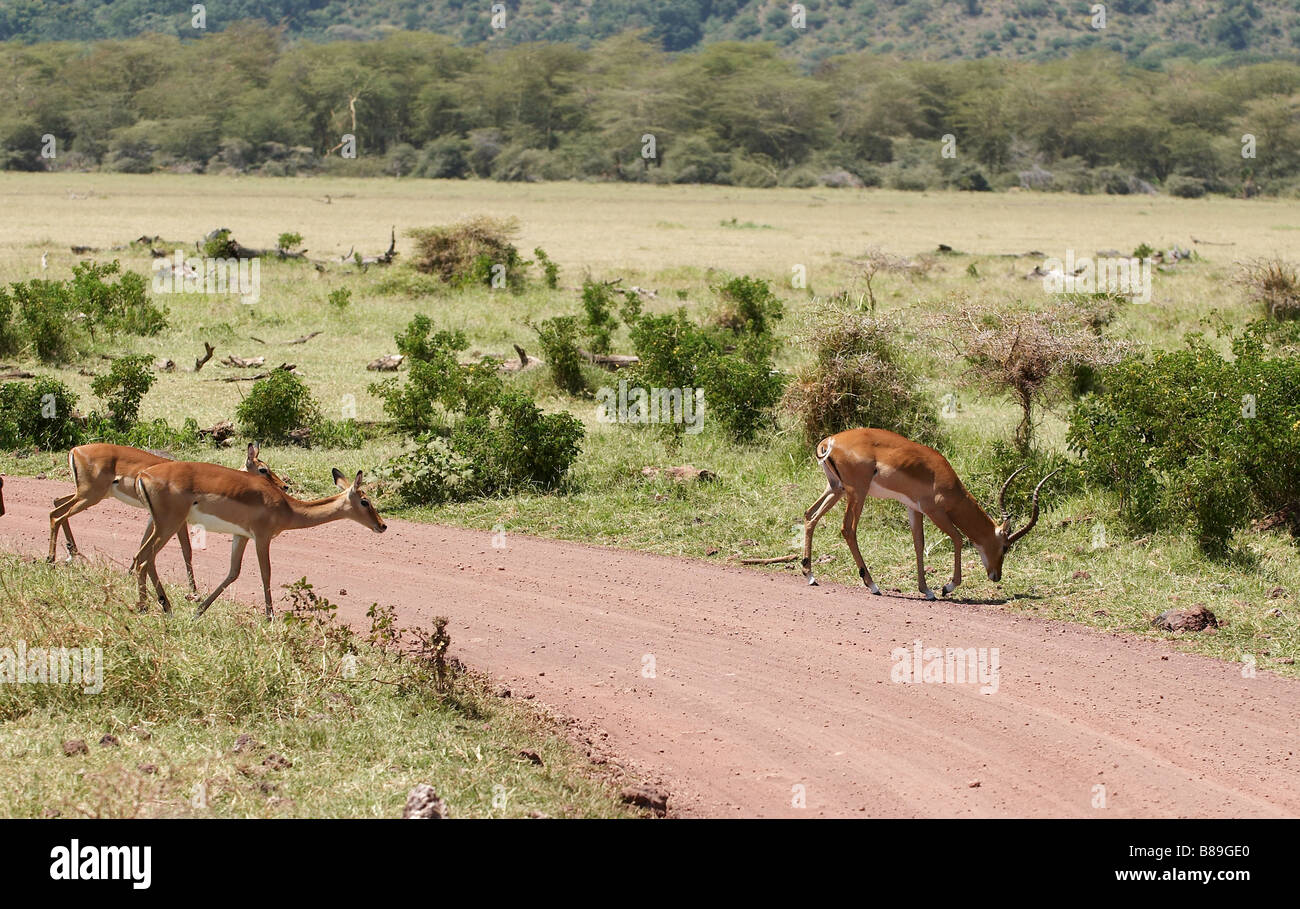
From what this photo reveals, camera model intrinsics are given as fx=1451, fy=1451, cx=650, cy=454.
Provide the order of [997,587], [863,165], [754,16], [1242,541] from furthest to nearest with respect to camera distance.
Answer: [754,16]
[863,165]
[1242,541]
[997,587]

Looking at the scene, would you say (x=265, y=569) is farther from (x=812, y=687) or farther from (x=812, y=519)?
(x=812, y=519)

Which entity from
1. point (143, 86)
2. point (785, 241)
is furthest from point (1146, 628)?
point (143, 86)

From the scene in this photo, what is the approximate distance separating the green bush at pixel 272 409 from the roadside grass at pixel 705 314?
203 millimetres

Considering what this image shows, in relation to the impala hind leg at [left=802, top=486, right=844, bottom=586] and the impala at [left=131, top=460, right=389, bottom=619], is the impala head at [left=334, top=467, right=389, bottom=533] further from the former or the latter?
the impala hind leg at [left=802, top=486, right=844, bottom=586]

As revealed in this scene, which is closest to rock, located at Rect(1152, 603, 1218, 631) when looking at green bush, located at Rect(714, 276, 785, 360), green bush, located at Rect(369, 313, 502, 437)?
green bush, located at Rect(369, 313, 502, 437)

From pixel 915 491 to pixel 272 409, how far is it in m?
7.07

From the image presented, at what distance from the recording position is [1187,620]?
30.0 feet

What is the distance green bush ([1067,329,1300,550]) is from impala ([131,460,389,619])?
6267mm

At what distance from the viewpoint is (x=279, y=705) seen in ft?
24.0

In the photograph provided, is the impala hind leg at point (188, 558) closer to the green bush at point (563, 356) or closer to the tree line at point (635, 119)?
the green bush at point (563, 356)

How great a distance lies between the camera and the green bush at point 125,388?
14664 mm

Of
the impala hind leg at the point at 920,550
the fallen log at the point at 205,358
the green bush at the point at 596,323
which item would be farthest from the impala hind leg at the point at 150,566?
the green bush at the point at 596,323
